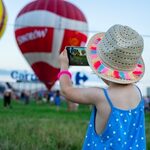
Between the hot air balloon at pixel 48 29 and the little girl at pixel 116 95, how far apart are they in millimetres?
19176

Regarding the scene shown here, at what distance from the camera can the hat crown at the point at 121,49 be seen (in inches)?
110

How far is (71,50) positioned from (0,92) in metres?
60.0

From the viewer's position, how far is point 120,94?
9.37 ft

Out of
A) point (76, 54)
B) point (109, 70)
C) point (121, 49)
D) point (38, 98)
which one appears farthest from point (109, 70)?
point (38, 98)

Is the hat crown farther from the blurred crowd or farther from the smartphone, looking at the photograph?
the blurred crowd

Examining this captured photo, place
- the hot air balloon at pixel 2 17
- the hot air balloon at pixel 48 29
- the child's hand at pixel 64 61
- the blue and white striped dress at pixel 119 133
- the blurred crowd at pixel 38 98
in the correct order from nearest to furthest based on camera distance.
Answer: the blue and white striped dress at pixel 119 133 < the child's hand at pixel 64 61 < the hot air balloon at pixel 2 17 < the hot air balloon at pixel 48 29 < the blurred crowd at pixel 38 98

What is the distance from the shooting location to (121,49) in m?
2.80

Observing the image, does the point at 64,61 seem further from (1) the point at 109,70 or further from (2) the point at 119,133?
(2) the point at 119,133

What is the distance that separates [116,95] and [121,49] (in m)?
0.27

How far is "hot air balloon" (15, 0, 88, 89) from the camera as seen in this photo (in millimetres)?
22234

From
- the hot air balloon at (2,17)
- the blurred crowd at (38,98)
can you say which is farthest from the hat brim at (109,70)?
the hot air balloon at (2,17)

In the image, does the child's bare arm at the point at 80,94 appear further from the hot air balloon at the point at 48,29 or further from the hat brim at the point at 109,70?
the hot air balloon at the point at 48,29

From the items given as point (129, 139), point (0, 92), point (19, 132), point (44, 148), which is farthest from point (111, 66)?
point (0, 92)

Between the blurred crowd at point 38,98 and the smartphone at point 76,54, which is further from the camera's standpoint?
the blurred crowd at point 38,98
